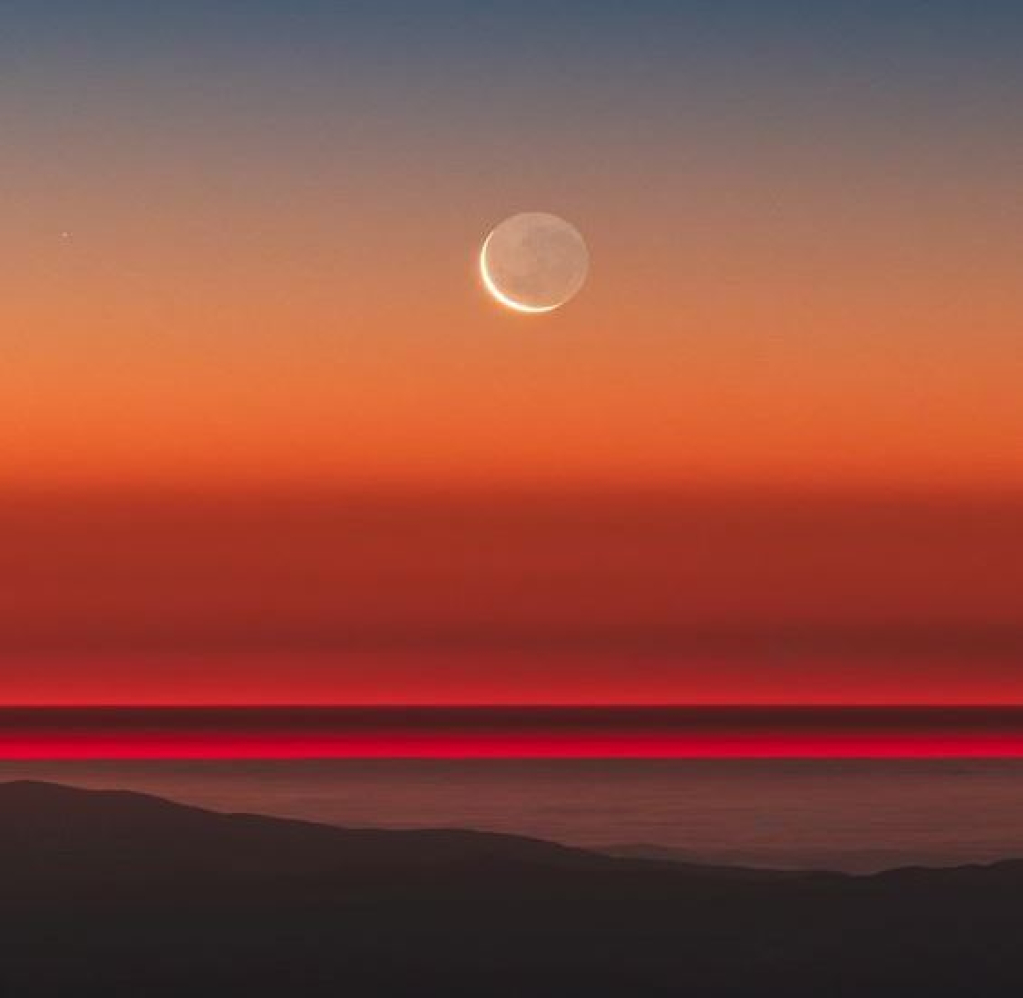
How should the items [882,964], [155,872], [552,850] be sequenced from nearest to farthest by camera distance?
[882,964] → [155,872] → [552,850]

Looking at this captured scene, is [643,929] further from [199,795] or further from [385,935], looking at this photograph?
[199,795]

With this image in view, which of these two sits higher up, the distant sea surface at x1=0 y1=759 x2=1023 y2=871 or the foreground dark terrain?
the distant sea surface at x1=0 y1=759 x2=1023 y2=871

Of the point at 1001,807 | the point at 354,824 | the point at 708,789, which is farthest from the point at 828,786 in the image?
the point at 354,824

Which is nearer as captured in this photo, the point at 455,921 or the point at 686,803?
the point at 455,921

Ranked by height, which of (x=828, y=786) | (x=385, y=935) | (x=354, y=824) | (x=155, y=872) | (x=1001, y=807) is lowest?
(x=385, y=935)

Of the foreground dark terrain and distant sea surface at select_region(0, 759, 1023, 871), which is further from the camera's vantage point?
distant sea surface at select_region(0, 759, 1023, 871)

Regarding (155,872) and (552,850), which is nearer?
(155,872)

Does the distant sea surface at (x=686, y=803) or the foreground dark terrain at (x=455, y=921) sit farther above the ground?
the distant sea surface at (x=686, y=803)

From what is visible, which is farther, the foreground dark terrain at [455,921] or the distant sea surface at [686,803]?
the distant sea surface at [686,803]
